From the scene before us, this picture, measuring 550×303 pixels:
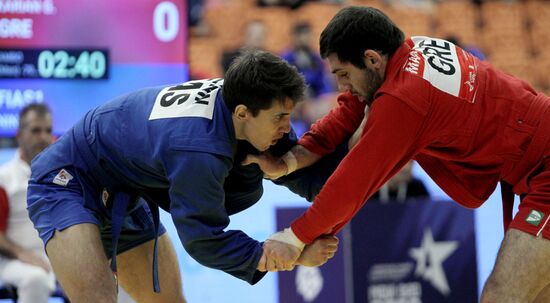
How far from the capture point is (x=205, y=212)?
3.39m

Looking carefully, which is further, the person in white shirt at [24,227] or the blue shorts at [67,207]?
the person in white shirt at [24,227]

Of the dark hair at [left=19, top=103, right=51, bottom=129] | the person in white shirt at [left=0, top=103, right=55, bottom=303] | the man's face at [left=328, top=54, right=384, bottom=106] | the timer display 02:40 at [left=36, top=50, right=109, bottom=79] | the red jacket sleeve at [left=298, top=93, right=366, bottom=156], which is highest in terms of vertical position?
the man's face at [left=328, top=54, right=384, bottom=106]

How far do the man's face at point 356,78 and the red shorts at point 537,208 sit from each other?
2.34ft

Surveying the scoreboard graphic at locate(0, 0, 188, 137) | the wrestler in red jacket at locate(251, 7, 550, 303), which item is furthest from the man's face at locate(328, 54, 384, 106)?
the scoreboard graphic at locate(0, 0, 188, 137)

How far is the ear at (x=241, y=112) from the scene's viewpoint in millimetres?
3391

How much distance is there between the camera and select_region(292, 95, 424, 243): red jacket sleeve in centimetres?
342

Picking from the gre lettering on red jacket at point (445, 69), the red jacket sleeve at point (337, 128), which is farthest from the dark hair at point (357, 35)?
the red jacket sleeve at point (337, 128)

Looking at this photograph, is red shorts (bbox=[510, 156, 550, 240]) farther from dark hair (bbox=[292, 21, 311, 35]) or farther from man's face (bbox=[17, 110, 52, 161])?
dark hair (bbox=[292, 21, 311, 35])

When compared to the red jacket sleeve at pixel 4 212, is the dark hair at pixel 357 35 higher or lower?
higher

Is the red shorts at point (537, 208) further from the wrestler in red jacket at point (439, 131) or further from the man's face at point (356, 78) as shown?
the man's face at point (356, 78)

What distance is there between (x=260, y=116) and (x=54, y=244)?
0.92m

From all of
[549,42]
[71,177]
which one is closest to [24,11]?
[71,177]

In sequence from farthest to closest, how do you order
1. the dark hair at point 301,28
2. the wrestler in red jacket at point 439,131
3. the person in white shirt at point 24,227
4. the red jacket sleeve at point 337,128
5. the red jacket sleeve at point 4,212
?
the dark hair at point 301,28 → the red jacket sleeve at point 4,212 → the person in white shirt at point 24,227 → the red jacket sleeve at point 337,128 → the wrestler in red jacket at point 439,131

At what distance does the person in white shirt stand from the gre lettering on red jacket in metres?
2.92
